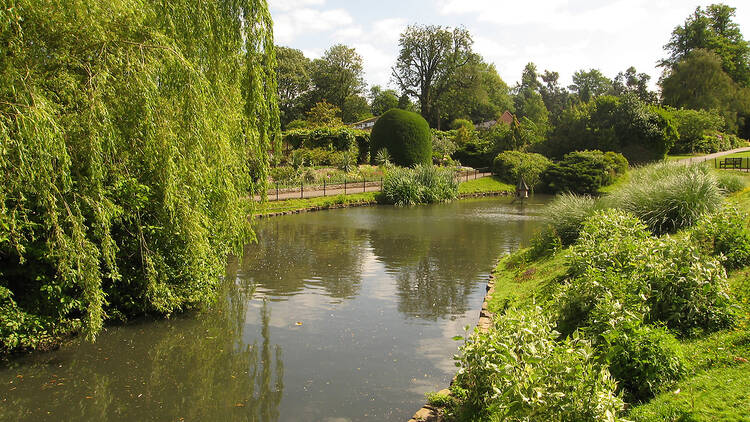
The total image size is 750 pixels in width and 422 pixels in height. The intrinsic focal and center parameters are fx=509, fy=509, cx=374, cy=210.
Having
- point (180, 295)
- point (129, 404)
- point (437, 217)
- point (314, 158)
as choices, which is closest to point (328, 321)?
point (180, 295)

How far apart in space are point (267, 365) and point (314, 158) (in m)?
27.8

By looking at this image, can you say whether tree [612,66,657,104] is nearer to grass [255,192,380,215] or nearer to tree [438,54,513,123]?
tree [438,54,513,123]

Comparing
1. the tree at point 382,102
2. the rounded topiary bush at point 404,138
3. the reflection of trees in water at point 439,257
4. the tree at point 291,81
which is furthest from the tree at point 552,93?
the reflection of trees in water at point 439,257

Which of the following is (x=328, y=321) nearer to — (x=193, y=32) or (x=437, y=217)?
(x=193, y=32)

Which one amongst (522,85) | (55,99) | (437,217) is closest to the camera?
(55,99)

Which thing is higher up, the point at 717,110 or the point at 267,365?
the point at 717,110

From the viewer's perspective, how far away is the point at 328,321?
8.86 m

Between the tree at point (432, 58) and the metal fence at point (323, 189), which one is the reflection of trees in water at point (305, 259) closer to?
the metal fence at point (323, 189)

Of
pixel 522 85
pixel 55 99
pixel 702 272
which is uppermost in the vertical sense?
pixel 522 85

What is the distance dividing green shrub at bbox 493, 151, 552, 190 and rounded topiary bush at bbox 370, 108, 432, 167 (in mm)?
5934

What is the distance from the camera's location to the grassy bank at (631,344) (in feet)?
13.6

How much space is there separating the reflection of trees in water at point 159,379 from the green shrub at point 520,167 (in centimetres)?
2925

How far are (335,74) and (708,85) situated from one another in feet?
→ 130

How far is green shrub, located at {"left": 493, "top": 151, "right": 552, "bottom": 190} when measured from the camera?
34938 mm
